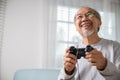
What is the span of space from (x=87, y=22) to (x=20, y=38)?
117cm

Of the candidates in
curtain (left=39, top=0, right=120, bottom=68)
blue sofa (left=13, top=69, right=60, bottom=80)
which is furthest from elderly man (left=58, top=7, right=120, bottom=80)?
curtain (left=39, top=0, right=120, bottom=68)

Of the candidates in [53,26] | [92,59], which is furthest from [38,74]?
[92,59]

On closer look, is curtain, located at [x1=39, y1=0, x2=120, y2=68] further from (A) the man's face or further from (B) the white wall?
(A) the man's face

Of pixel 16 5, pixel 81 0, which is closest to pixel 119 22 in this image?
pixel 81 0

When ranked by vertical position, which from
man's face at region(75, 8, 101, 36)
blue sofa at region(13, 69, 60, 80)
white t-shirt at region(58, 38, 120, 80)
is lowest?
blue sofa at region(13, 69, 60, 80)

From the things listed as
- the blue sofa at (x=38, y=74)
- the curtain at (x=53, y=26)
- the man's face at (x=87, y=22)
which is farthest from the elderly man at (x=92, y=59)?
the curtain at (x=53, y=26)

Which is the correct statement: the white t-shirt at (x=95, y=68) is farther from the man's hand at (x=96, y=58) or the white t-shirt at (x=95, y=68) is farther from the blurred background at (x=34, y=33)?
the blurred background at (x=34, y=33)

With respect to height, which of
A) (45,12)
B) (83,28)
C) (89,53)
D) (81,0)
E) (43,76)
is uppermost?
(81,0)

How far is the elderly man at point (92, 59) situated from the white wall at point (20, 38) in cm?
106

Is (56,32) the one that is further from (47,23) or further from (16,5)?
(16,5)

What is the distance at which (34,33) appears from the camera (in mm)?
2217

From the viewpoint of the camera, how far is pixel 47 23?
89.0 inches

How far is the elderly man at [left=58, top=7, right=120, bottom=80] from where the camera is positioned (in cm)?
92

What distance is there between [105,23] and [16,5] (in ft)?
3.76
